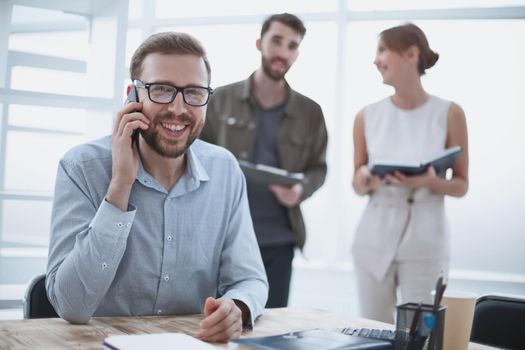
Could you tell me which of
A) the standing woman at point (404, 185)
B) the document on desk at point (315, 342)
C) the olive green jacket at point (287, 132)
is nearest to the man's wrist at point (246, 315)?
the document on desk at point (315, 342)

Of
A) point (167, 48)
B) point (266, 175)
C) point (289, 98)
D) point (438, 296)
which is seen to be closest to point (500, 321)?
point (438, 296)

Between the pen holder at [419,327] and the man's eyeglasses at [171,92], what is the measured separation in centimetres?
91

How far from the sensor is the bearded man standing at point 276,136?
302cm

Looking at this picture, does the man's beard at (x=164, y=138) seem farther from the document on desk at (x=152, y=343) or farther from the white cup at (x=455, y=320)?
the white cup at (x=455, y=320)

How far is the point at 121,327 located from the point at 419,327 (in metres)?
0.64

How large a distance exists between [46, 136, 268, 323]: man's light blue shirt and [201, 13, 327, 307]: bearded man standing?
992 millimetres

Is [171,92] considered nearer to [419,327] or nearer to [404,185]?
[419,327]

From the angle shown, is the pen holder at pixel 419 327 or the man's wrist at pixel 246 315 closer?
the pen holder at pixel 419 327

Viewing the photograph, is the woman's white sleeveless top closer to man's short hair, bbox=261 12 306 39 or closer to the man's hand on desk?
man's short hair, bbox=261 12 306 39

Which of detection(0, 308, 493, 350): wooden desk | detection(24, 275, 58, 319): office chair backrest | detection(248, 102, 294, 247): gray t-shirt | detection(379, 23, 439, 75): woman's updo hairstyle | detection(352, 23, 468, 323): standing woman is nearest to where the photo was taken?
detection(0, 308, 493, 350): wooden desk

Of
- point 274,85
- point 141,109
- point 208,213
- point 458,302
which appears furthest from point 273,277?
point 458,302

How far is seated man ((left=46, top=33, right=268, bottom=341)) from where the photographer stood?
1620 millimetres

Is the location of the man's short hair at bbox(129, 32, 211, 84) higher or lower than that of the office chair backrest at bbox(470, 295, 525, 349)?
higher

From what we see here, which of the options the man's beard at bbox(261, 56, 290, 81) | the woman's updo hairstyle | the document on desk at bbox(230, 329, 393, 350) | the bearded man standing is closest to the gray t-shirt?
the bearded man standing
